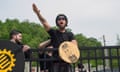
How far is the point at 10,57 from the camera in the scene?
5504mm

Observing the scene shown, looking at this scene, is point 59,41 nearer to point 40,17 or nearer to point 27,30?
point 40,17

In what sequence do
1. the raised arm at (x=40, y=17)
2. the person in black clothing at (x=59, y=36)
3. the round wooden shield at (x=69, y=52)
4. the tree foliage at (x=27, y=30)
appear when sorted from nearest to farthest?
1. the round wooden shield at (x=69, y=52)
2. the person in black clothing at (x=59, y=36)
3. the raised arm at (x=40, y=17)
4. the tree foliage at (x=27, y=30)

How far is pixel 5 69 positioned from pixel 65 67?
3.36 feet

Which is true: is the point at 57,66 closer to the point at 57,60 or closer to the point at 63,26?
the point at 57,60

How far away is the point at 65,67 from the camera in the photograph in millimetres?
5820

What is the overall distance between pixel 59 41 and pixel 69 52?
0.29m

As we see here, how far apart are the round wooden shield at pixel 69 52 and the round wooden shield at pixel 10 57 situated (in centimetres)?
69

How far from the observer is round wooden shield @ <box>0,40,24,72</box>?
18.0 feet

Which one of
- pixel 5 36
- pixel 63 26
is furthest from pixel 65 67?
pixel 5 36

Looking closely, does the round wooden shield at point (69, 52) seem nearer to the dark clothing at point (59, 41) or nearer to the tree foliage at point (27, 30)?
the dark clothing at point (59, 41)

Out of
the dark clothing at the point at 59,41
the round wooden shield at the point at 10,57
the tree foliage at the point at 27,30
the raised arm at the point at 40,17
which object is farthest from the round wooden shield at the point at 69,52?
the tree foliage at the point at 27,30

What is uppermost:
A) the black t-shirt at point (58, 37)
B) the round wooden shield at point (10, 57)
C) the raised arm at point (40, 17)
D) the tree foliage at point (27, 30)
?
the raised arm at point (40, 17)

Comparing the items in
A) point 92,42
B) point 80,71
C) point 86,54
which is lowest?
point 92,42

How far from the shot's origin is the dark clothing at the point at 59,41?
582 centimetres
